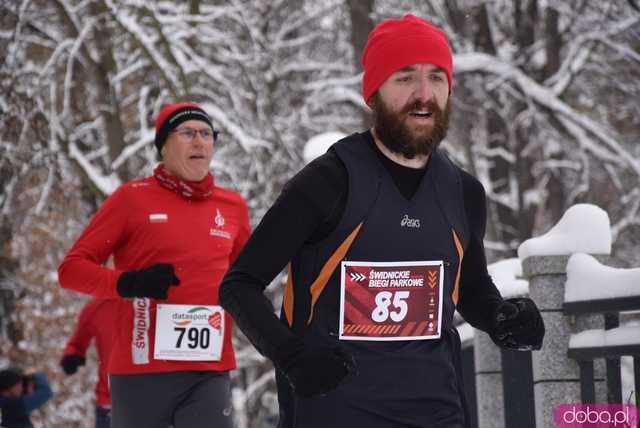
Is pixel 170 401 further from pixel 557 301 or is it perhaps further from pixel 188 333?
pixel 557 301

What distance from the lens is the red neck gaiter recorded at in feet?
17.9

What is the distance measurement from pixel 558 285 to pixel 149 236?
1.79m

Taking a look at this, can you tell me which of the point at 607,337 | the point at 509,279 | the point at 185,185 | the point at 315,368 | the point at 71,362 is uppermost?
the point at 185,185

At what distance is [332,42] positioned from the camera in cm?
2033

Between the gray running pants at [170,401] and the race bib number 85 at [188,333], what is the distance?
88 millimetres

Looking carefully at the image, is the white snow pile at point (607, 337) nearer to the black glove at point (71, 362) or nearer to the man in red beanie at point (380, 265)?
the man in red beanie at point (380, 265)

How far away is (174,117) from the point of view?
5.64 m

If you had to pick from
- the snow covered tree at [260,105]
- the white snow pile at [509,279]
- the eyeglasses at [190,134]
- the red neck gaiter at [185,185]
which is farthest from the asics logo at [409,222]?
the snow covered tree at [260,105]

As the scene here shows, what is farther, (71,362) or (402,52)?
(71,362)

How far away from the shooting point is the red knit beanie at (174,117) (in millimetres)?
5629

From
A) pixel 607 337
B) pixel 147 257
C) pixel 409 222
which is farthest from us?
pixel 147 257

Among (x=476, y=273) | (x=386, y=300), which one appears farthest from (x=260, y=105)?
(x=386, y=300)

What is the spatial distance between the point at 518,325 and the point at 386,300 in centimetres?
44

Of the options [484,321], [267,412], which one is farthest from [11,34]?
[267,412]
